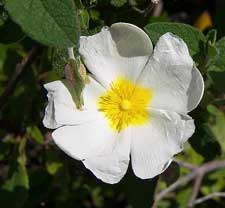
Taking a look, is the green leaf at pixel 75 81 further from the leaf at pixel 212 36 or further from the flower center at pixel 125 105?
the leaf at pixel 212 36

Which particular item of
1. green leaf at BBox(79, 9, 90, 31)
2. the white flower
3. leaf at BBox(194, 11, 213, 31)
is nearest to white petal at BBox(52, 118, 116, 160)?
the white flower

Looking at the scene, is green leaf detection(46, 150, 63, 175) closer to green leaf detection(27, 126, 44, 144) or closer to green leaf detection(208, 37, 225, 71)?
green leaf detection(27, 126, 44, 144)

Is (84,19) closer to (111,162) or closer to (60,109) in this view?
(60,109)

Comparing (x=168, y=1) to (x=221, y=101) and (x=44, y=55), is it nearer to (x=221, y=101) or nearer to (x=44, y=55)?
(x=44, y=55)

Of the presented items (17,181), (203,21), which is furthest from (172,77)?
(203,21)

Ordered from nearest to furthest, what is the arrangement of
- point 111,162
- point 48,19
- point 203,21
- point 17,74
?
point 48,19
point 111,162
point 17,74
point 203,21

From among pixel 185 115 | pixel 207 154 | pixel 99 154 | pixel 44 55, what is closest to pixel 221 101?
pixel 207 154
